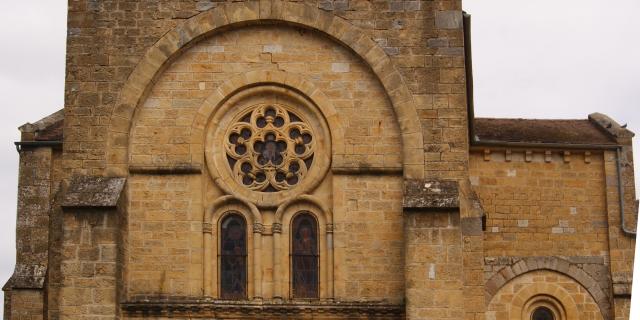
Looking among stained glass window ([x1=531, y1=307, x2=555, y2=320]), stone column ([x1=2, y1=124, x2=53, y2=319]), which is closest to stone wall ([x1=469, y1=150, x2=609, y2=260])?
stained glass window ([x1=531, y1=307, x2=555, y2=320])

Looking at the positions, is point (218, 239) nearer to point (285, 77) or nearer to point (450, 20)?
point (285, 77)

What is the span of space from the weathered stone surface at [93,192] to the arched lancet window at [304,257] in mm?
3191

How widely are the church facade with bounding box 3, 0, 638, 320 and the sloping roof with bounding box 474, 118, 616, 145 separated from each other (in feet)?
17.9

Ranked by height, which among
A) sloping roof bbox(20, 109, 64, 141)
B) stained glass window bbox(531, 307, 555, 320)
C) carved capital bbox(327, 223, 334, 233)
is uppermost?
sloping roof bbox(20, 109, 64, 141)

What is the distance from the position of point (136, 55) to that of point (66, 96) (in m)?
1.44

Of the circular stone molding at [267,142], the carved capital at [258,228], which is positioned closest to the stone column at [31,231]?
the circular stone molding at [267,142]

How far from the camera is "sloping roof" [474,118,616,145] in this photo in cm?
2561

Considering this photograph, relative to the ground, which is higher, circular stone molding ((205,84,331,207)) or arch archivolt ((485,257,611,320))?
circular stone molding ((205,84,331,207))

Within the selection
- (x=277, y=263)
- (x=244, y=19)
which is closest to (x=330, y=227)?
(x=277, y=263)

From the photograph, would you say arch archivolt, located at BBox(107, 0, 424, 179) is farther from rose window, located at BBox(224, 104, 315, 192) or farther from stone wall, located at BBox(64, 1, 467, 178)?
rose window, located at BBox(224, 104, 315, 192)

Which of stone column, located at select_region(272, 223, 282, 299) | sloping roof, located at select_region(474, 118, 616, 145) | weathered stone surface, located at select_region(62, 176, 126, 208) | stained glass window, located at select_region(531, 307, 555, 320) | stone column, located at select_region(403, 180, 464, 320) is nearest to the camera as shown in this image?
stone column, located at select_region(403, 180, 464, 320)

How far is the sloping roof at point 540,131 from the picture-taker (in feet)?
84.0

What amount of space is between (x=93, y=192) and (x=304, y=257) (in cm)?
385

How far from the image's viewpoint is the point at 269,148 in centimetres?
2044
